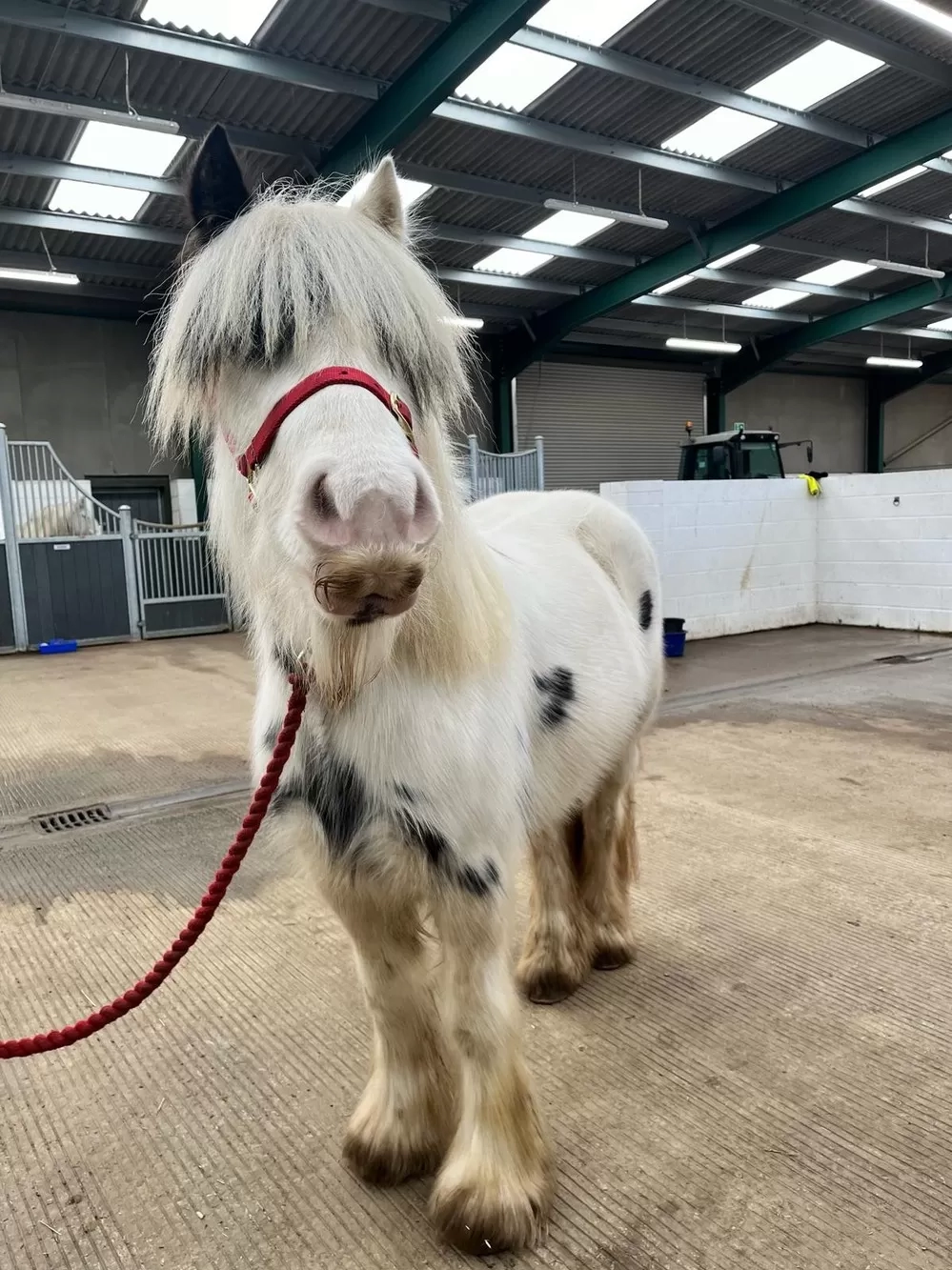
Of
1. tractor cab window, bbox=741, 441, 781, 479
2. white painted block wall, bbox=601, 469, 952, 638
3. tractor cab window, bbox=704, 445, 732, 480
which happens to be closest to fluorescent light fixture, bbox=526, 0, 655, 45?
white painted block wall, bbox=601, 469, 952, 638

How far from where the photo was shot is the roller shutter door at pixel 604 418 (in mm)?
14484

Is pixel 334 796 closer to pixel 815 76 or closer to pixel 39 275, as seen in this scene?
pixel 815 76

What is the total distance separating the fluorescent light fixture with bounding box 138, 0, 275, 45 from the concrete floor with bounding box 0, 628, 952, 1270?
5.58 m

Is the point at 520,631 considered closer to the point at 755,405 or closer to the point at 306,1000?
the point at 306,1000

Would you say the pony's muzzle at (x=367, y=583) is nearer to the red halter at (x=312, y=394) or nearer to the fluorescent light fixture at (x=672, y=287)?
the red halter at (x=312, y=394)

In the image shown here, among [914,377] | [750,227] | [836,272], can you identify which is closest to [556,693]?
[750,227]

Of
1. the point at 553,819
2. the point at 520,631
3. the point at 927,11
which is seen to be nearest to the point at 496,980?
the point at 553,819

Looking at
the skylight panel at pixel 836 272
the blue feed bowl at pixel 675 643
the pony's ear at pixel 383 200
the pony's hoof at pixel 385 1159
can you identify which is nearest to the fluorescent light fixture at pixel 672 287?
the skylight panel at pixel 836 272

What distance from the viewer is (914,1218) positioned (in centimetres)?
123

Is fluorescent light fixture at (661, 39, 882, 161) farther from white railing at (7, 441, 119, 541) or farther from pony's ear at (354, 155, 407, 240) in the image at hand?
pony's ear at (354, 155, 407, 240)

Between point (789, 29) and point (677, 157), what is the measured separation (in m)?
2.19

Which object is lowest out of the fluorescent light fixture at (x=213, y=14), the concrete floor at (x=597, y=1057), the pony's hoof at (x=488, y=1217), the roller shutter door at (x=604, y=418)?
the concrete floor at (x=597, y=1057)

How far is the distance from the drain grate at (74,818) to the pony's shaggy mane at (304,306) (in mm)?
2469

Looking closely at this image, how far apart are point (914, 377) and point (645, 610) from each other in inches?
802
